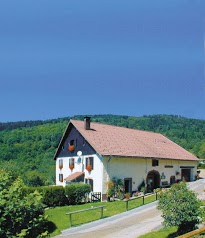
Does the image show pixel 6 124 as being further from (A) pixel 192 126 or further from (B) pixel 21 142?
(A) pixel 192 126

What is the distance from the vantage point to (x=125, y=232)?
18672 mm

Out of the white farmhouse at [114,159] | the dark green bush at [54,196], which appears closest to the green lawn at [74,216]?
the dark green bush at [54,196]

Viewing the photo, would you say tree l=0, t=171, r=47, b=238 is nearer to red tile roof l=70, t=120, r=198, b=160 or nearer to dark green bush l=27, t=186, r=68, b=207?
dark green bush l=27, t=186, r=68, b=207

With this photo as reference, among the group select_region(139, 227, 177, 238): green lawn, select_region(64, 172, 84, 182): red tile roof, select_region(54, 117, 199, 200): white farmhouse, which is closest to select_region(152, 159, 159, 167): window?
select_region(54, 117, 199, 200): white farmhouse

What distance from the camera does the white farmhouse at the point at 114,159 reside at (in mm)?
35344

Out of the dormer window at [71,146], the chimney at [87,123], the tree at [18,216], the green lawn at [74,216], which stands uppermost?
the chimney at [87,123]

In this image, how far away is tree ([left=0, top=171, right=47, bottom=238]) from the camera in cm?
702

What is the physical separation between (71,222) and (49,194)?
28.3 ft

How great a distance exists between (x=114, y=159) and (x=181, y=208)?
20.7m

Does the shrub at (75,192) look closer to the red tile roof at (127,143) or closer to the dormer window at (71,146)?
the red tile roof at (127,143)

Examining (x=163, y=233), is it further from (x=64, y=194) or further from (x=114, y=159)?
(x=114, y=159)

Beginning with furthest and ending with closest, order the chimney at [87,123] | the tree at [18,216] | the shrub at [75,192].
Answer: the chimney at [87,123], the shrub at [75,192], the tree at [18,216]

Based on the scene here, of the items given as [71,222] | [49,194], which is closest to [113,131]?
[49,194]

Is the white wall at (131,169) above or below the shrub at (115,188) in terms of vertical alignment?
above
